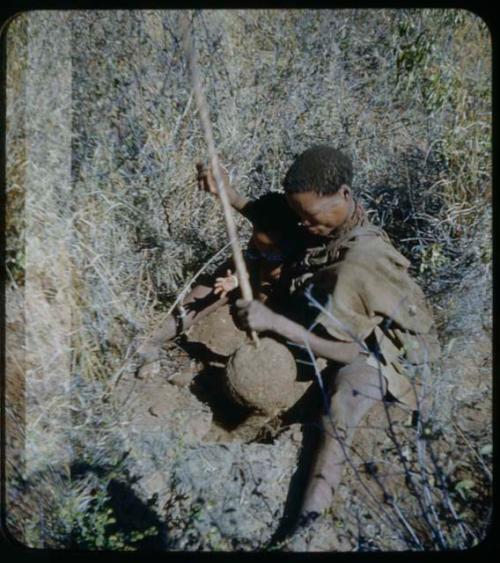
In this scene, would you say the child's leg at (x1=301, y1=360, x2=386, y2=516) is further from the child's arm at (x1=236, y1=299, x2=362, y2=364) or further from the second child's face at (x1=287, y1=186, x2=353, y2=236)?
the second child's face at (x1=287, y1=186, x2=353, y2=236)

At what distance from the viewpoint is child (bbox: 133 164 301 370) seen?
1872mm

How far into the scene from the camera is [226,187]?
1.91 m

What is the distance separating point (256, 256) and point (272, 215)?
0.15m

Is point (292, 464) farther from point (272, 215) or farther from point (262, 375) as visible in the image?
point (272, 215)

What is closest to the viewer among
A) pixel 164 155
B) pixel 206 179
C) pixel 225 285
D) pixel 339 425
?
pixel 339 425

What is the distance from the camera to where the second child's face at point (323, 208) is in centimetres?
164

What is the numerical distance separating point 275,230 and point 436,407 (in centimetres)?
66

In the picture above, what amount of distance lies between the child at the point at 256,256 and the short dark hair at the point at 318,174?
23cm

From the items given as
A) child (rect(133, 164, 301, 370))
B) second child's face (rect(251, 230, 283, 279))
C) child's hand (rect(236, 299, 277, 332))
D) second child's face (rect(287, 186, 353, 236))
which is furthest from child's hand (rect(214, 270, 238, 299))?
second child's face (rect(287, 186, 353, 236))

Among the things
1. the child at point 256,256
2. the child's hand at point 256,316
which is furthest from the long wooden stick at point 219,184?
the child at point 256,256

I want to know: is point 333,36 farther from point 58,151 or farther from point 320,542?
point 320,542

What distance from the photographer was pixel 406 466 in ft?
4.86

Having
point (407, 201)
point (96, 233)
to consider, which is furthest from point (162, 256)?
point (407, 201)

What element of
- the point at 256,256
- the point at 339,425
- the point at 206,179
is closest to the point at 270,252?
the point at 256,256
